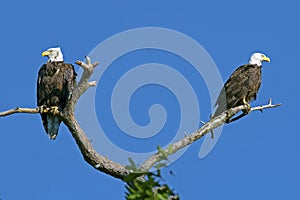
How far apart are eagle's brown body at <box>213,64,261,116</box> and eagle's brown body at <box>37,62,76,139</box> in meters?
2.37

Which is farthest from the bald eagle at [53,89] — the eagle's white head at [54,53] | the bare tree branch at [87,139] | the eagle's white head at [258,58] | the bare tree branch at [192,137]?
the eagle's white head at [258,58]

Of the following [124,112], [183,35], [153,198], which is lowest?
[153,198]

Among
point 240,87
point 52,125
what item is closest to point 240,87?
point 240,87

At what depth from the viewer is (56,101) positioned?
11.1 metres

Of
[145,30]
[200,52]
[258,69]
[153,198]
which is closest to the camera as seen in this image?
[153,198]

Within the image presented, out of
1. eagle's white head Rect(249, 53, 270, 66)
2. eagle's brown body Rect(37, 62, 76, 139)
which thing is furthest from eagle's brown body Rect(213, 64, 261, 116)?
eagle's brown body Rect(37, 62, 76, 139)

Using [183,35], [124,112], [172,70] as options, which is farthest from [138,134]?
[183,35]

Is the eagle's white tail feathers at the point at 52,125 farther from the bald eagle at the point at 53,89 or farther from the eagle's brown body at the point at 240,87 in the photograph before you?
the eagle's brown body at the point at 240,87

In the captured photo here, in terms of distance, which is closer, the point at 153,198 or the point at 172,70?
the point at 153,198

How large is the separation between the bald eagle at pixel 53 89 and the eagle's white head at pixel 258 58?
147 inches

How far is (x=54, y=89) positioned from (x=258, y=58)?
418cm

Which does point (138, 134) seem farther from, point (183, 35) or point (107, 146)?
point (183, 35)

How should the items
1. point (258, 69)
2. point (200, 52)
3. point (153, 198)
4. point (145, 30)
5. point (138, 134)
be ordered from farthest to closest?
point (258, 69), point (145, 30), point (200, 52), point (138, 134), point (153, 198)

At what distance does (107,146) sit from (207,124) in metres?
1.21
